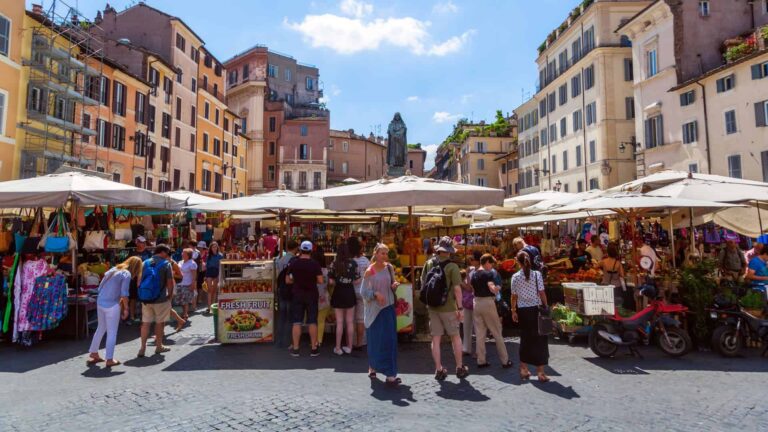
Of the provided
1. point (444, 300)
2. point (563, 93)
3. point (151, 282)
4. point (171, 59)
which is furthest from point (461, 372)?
point (563, 93)

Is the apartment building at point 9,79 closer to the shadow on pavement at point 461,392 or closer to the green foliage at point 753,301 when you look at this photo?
the shadow on pavement at point 461,392

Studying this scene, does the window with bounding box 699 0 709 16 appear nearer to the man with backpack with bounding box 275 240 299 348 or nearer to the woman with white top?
the man with backpack with bounding box 275 240 299 348

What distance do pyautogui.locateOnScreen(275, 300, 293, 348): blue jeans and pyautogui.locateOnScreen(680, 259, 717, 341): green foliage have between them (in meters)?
6.63

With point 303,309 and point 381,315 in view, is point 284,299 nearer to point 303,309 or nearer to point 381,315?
point 303,309

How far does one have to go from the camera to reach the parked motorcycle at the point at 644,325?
713cm

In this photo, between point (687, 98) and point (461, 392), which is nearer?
point (461, 392)

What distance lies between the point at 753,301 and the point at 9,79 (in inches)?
1000

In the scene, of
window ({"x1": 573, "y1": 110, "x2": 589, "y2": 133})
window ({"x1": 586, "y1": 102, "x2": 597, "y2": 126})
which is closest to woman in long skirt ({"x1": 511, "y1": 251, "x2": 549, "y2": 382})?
window ({"x1": 586, "y1": 102, "x2": 597, "y2": 126})

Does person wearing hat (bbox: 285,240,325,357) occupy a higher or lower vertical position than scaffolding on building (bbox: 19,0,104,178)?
lower

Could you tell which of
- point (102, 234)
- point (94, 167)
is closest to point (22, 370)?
point (102, 234)

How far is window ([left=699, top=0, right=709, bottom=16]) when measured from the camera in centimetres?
2584

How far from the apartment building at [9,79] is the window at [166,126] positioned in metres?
13.6

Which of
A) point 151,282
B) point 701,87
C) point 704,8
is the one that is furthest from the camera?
point 704,8

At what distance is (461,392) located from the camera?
568cm
